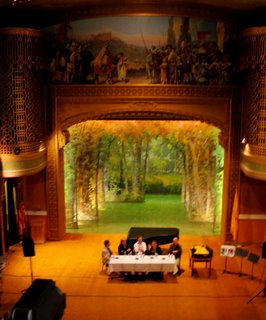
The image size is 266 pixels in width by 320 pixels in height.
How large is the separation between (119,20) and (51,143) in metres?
4.45

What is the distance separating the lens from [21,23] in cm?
1471

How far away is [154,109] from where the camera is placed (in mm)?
14906

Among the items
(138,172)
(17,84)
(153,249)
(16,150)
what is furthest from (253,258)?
(138,172)

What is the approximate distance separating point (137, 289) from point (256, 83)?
662cm

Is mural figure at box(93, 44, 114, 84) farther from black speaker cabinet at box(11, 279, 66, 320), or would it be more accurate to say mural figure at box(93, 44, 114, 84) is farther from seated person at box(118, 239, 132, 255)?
black speaker cabinet at box(11, 279, 66, 320)

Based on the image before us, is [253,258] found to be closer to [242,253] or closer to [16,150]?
[242,253]

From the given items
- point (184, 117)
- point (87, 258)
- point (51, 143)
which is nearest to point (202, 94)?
point (184, 117)

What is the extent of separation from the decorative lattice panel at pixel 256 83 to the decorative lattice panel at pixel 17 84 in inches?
237

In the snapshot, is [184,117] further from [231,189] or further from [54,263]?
[54,263]

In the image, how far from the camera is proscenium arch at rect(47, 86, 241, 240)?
48.5 feet

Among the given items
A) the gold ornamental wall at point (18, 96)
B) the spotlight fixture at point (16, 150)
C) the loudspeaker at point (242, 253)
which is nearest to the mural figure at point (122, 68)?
the gold ornamental wall at point (18, 96)

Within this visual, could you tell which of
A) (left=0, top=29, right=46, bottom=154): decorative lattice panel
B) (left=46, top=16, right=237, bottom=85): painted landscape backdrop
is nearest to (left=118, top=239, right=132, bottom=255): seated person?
(left=0, top=29, right=46, bottom=154): decorative lattice panel

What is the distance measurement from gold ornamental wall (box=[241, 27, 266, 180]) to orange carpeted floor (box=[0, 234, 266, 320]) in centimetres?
305

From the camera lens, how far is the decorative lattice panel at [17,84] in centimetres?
1347
